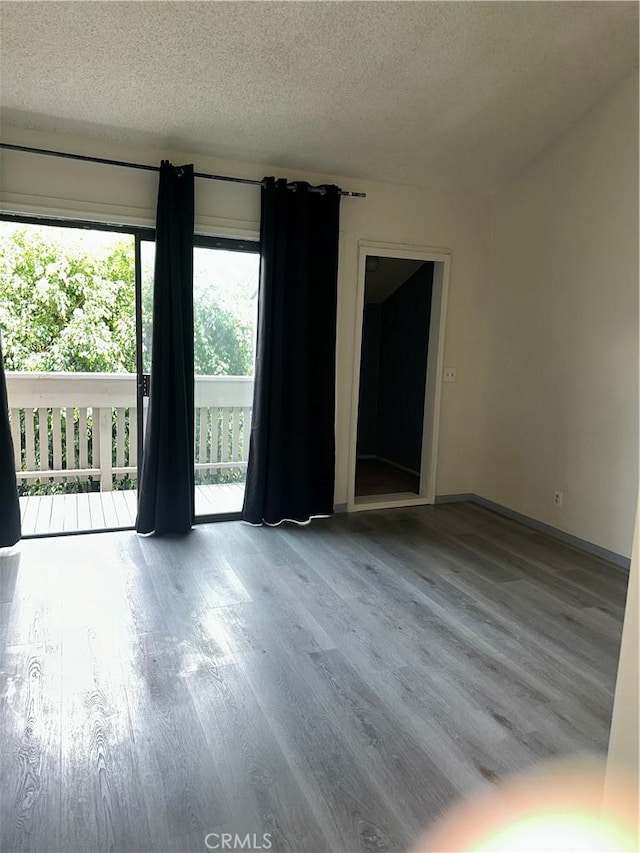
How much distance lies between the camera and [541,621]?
2.86m

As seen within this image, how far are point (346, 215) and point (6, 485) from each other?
289 cm

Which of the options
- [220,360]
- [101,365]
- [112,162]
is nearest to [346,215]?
[220,360]

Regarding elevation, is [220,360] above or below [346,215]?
below

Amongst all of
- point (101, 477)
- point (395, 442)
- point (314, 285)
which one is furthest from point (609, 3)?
point (101, 477)

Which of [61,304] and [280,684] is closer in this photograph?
[280,684]

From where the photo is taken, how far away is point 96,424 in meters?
4.86

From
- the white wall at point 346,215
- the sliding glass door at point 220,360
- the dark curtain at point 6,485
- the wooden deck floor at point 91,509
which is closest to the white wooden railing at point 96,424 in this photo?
the sliding glass door at point 220,360

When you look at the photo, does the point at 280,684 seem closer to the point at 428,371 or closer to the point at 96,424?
the point at 428,371

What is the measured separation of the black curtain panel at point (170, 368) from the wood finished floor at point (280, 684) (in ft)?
0.97


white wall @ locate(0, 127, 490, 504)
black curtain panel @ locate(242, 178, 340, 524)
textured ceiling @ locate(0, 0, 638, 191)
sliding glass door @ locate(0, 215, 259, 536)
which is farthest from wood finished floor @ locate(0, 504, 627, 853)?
textured ceiling @ locate(0, 0, 638, 191)

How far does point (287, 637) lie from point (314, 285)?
2.45 meters

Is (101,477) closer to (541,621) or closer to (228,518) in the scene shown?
(228,518)

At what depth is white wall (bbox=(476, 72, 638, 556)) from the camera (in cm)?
358

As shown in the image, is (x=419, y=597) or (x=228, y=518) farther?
(x=228, y=518)
